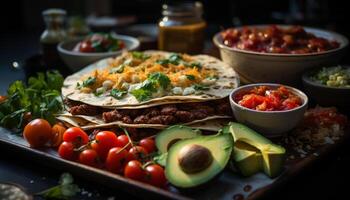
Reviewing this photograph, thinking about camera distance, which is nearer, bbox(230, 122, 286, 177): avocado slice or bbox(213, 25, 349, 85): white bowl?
bbox(230, 122, 286, 177): avocado slice

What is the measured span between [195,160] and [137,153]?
33 centimetres

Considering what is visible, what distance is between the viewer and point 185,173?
5.90ft

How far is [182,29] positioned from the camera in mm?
3377

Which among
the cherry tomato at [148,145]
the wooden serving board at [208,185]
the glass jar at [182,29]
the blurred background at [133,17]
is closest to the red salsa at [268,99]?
the wooden serving board at [208,185]

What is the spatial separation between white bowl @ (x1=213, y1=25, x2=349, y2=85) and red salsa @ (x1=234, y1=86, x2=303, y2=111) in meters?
0.40

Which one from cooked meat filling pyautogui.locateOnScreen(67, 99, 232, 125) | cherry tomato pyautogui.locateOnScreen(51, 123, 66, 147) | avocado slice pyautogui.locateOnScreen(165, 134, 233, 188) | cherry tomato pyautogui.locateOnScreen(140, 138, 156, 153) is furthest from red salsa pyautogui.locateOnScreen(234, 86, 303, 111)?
cherry tomato pyautogui.locateOnScreen(51, 123, 66, 147)

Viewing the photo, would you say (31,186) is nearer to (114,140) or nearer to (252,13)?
(114,140)

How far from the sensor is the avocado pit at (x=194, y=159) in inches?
69.8

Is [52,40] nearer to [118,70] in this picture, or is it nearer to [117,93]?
[118,70]

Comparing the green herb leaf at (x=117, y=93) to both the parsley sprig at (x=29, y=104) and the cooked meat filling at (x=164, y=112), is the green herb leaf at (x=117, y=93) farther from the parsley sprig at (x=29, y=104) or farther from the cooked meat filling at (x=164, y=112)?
the parsley sprig at (x=29, y=104)

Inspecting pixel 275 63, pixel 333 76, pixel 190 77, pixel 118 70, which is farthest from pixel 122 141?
pixel 333 76

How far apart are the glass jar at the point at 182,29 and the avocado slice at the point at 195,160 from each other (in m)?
1.60

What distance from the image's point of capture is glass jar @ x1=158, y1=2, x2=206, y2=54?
133 inches

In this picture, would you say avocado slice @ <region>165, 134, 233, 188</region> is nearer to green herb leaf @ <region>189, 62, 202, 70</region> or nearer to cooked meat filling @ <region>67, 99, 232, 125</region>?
cooked meat filling @ <region>67, 99, 232, 125</region>
